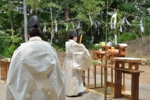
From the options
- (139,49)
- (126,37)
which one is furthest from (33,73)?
(126,37)

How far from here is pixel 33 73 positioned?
2182 millimetres

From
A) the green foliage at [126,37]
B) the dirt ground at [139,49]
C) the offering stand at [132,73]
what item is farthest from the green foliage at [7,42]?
the offering stand at [132,73]

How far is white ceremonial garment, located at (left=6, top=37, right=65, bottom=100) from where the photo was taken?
7.06ft

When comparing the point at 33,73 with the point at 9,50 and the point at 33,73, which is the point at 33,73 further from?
the point at 9,50

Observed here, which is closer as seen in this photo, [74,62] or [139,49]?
[74,62]

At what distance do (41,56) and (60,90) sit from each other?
0.38m

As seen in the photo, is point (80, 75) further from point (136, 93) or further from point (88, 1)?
point (88, 1)

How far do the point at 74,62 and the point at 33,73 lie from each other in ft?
11.4

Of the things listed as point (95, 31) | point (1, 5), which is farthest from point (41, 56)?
point (95, 31)

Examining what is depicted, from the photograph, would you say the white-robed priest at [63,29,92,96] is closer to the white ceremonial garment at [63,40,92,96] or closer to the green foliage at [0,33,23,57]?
the white ceremonial garment at [63,40,92,96]

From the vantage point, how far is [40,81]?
7.29 ft

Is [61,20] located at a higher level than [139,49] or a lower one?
higher

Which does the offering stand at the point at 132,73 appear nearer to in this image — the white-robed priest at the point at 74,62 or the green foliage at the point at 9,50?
the white-robed priest at the point at 74,62

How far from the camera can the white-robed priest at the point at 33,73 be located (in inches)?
84.7
